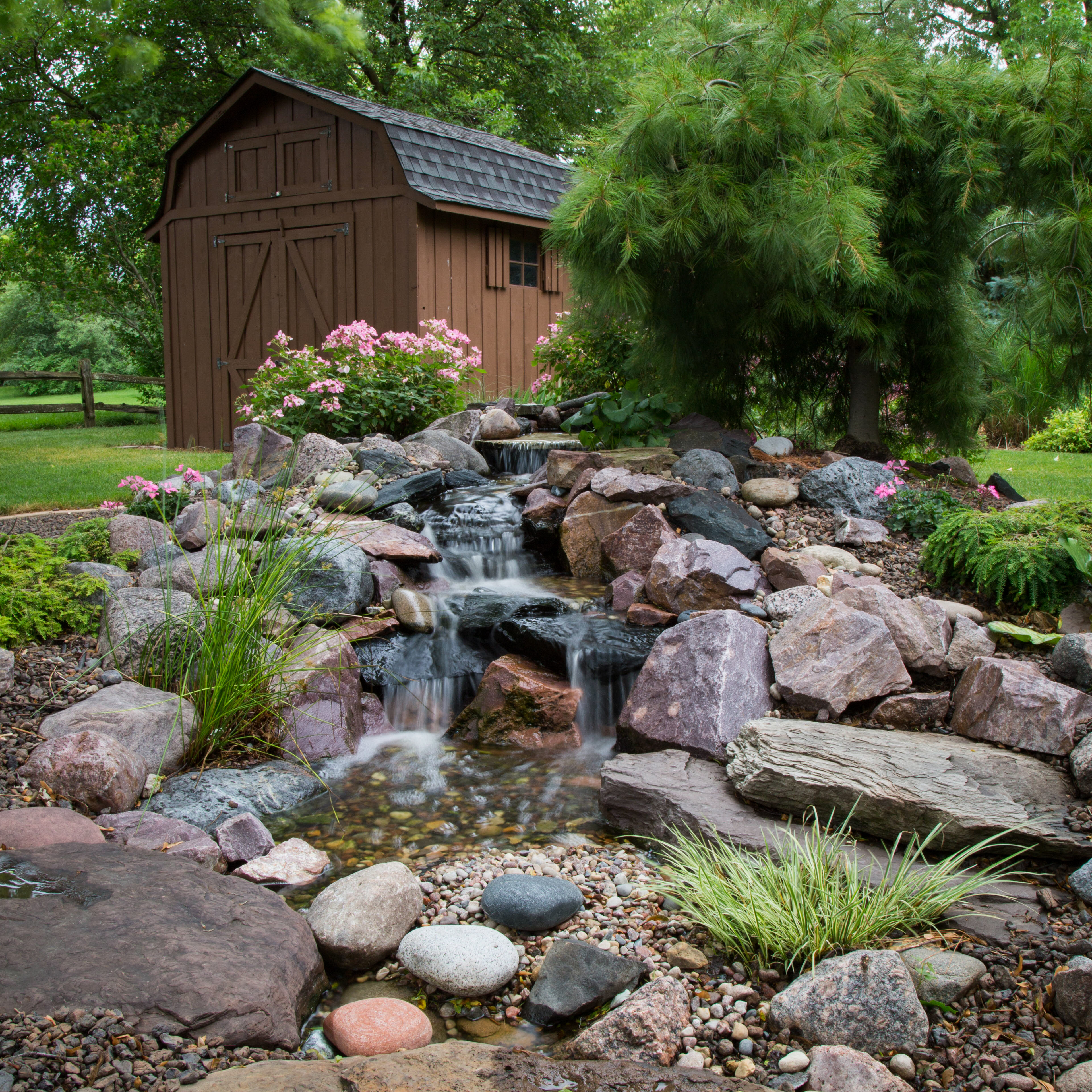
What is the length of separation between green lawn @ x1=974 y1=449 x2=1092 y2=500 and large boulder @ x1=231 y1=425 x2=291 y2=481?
5155mm

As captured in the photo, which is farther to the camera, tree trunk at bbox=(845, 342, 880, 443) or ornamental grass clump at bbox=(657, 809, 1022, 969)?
tree trunk at bbox=(845, 342, 880, 443)

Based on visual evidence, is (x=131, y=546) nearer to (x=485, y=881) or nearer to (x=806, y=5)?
(x=485, y=881)

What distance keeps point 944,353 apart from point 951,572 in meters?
2.16

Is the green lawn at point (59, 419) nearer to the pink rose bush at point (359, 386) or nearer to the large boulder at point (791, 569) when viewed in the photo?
the pink rose bush at point (359, 386)

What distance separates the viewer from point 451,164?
34.0 feet

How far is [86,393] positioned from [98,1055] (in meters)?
16.0

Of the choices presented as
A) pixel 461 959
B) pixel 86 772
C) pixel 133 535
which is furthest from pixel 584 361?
pixel 461 959

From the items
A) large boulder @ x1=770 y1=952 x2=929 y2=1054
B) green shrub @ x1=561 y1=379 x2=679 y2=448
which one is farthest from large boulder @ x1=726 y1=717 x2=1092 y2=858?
green shrub @ x1=561 y1=379 x2=679 y2=448

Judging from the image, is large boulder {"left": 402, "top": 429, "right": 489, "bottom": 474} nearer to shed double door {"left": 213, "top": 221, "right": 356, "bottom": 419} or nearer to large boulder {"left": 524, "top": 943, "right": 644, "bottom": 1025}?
shed double door {"left": 213, "top": 221, "right": 356, "bottom": 419}

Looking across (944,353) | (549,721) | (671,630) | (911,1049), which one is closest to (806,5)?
(944,353)

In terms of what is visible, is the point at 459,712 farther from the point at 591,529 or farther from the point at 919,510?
the point at 919,510

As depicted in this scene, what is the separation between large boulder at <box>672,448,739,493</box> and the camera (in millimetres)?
5914

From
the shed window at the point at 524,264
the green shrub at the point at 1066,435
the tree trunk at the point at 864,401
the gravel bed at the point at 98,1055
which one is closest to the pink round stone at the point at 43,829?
the gravel bed at the point at 98,1055

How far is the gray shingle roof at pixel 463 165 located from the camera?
32.2ft
